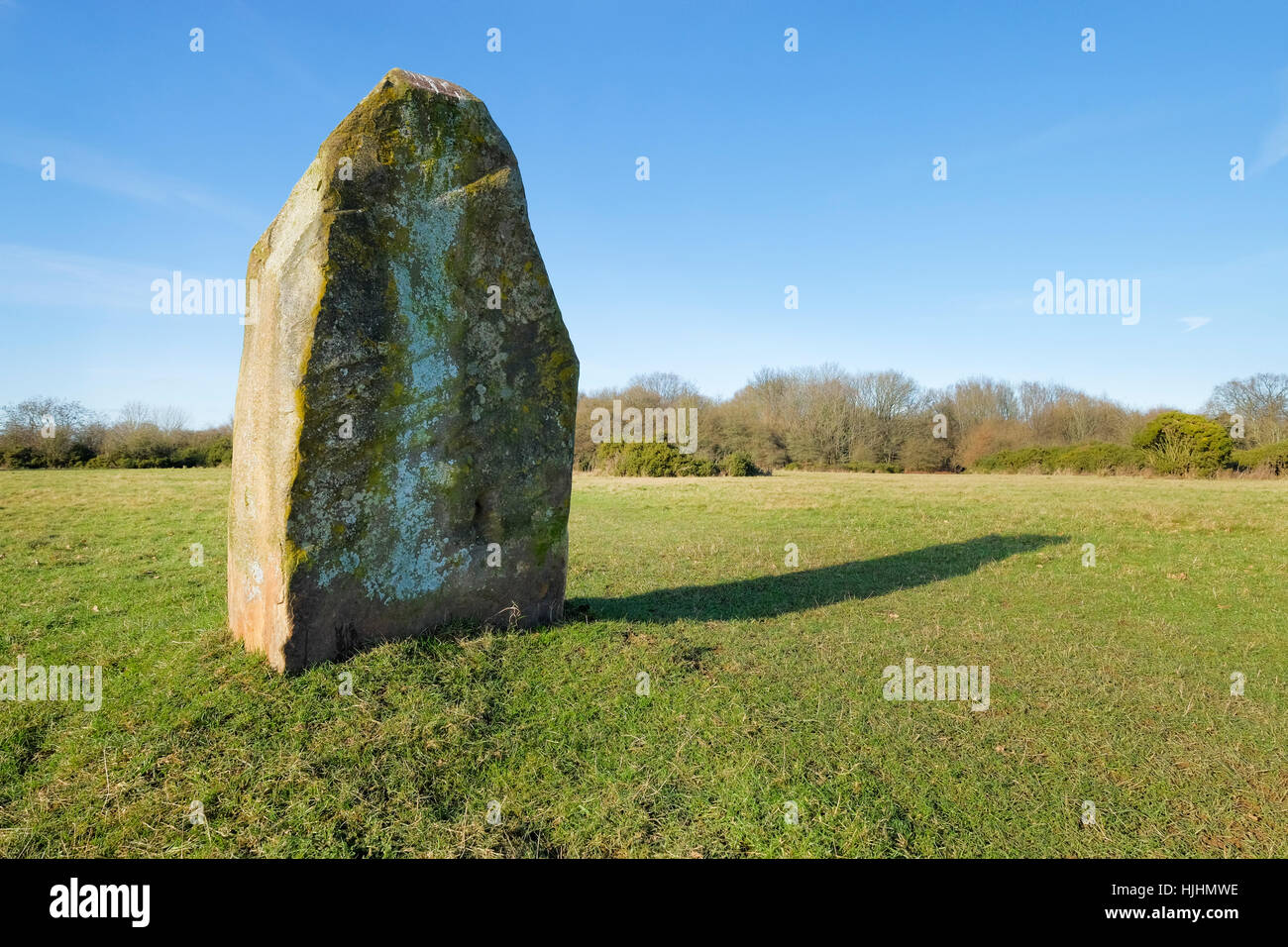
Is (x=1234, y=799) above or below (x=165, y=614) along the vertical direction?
below

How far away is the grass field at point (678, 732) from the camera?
4.14 m

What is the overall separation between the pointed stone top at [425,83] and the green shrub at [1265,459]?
40.5 metres

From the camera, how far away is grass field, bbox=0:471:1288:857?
4.14 meters

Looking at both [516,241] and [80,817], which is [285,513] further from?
[516,241]

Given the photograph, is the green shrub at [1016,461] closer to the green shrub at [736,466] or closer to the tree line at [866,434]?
the tree line at [866,434]

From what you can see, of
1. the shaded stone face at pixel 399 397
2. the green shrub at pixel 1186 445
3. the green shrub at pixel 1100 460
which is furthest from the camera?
the green shrub at pixel 1100 460

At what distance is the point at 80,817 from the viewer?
417 centimetres

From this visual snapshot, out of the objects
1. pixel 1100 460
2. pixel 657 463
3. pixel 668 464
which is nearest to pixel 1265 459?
pixel 1100 460

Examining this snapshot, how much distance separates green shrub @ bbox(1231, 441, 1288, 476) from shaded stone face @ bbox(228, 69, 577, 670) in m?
40.0

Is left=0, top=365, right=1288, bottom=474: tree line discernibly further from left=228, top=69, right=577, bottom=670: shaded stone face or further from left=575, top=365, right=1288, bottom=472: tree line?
left=228, top=69, right=577, bottom=670: shaded stone face

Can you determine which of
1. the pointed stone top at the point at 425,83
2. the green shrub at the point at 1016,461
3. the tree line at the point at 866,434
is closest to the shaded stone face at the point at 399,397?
the pointed stone top at the point at 425,83

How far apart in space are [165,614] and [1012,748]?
8.73 m

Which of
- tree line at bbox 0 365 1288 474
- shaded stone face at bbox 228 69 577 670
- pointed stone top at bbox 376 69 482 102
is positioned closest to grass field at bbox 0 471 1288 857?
shaded stone face at bbox 228 69 577 670
